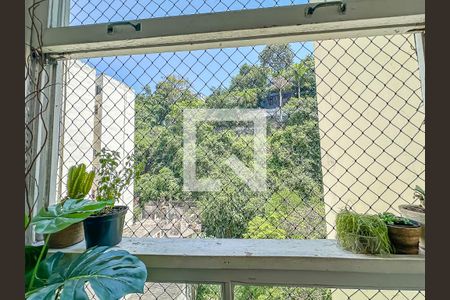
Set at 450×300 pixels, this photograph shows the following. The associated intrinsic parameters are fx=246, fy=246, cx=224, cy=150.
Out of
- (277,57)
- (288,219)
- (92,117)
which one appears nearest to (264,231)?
(288,219)

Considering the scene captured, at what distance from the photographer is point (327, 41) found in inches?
39.0

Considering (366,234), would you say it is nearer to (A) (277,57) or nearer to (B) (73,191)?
(A) (277,57)

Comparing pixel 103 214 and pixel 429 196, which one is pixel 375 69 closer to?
pixel 429 196

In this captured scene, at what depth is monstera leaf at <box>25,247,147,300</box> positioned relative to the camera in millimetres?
545

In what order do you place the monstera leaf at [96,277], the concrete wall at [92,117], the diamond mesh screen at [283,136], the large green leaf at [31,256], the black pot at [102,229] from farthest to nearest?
the concrete wall at [92,117]
the diamond mesh screen at [283,136]
the black pot at [102,229]
the large green leaf at [31,256]
the monstera leaf at [96,277]

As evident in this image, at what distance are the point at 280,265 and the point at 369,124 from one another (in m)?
0.64

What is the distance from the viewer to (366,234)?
0.77 m

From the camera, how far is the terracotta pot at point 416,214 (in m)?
0.76

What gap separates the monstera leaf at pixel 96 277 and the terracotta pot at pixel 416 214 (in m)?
0.83

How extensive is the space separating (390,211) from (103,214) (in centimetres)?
104

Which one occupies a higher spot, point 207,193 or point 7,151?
point 7,151

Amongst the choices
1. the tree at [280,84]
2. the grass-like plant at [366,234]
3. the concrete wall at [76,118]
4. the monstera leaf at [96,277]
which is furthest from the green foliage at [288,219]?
the concrete wall at [76,118]

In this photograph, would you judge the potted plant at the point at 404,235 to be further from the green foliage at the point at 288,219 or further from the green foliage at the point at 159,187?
the green foliage at the point at 159,187

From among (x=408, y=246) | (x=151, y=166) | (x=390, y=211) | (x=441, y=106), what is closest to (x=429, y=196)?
(x=441, y=106)
